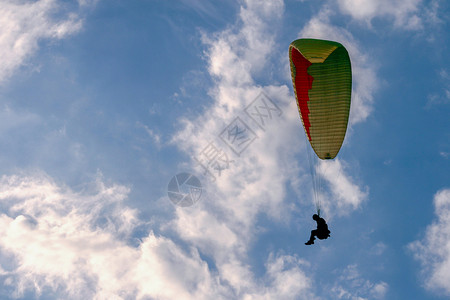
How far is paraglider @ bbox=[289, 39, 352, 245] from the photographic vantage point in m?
32.1

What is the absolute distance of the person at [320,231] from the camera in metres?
32.3

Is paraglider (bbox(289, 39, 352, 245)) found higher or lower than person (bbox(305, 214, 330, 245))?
higher

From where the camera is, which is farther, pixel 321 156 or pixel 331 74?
pixel 321 156

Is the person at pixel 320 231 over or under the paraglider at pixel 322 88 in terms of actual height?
under

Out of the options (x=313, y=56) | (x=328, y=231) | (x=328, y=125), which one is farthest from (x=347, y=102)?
(x=328, y=231)

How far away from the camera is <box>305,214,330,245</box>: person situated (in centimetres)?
3234

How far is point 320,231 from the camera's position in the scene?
106 feet

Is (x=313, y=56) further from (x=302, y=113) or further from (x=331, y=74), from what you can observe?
(x=302, y=113)

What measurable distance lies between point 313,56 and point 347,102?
440cm

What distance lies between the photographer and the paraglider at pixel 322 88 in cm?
3209

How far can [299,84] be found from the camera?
33.3 meters

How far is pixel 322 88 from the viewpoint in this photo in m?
32.7

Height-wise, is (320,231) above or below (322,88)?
below

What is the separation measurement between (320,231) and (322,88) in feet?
34.6
